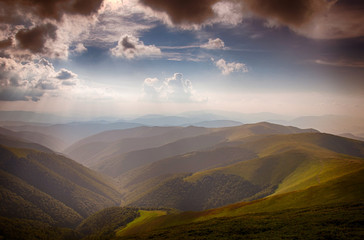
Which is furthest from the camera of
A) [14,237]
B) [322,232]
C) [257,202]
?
[14,237]

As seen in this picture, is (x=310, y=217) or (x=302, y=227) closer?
(x=302, y=227)

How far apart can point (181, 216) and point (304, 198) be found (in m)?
84.8

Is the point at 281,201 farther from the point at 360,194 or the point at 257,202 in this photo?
the point at 360,194

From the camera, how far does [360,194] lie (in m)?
75.8

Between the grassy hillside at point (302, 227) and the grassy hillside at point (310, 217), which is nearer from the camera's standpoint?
the grassy hillside at point (302, 227)

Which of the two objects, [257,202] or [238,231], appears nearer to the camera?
[238,231]

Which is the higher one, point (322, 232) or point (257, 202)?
point (322, 232)

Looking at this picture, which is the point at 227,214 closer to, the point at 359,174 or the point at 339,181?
the point at 339,181

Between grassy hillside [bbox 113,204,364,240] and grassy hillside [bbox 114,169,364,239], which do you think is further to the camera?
grassy hillside [bbox 114,169,364,239]

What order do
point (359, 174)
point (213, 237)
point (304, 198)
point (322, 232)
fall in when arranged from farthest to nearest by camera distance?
1. point (359, 174)
2. point (304, 198)
3. point (213, 237)
4. point (322, 232)

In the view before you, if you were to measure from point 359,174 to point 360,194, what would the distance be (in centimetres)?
2988

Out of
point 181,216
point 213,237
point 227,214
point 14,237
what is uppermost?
point 213,237

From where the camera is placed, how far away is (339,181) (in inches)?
3819

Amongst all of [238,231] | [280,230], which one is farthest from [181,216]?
[280,230]
